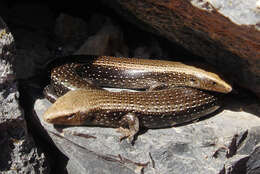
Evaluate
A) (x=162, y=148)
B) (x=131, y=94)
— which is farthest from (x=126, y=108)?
(x=162, y=148)

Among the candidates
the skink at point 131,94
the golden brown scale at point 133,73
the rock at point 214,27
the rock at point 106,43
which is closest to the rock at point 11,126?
the skink at point 131,94

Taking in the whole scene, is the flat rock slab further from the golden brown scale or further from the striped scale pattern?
the golden brown scale

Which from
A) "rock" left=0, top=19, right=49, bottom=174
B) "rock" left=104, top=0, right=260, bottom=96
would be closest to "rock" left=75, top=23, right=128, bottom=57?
"rock" left=104, top=0, right=260, bottom=96

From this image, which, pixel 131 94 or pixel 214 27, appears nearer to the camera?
pixel 214 27

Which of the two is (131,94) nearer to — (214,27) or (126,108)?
(126,108)

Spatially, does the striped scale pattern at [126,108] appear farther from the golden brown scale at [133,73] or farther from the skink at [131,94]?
the golden brown scale at [133,73]

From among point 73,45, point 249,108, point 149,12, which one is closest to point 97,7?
point 73,45
